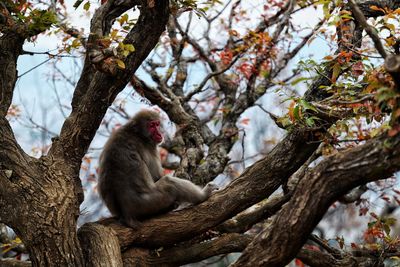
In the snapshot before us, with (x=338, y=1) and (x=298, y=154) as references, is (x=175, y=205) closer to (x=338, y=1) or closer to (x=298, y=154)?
(x=298, y=154)

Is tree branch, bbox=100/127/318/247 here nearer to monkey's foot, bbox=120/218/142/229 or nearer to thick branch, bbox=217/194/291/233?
monkey's foot, bbox=120/218/142/229

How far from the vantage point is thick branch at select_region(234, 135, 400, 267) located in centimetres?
412

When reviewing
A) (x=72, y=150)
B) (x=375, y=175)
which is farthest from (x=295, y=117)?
(x=72, y=150)

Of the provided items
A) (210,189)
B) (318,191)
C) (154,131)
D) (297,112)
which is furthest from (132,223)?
(318,191)

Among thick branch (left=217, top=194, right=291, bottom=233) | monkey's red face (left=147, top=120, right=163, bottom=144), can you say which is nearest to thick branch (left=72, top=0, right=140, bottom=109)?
monkey's red face (left=147, top=120, right=163, bottom=144)

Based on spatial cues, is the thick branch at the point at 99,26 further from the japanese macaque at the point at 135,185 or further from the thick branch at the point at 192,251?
the thick branch at the point at 192,251

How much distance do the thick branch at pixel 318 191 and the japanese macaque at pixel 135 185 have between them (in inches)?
91.7

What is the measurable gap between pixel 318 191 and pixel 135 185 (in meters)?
3.45

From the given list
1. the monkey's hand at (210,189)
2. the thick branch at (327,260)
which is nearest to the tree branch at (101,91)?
A: the monkey's hand at (210,189)

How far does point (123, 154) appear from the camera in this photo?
7.54 metres

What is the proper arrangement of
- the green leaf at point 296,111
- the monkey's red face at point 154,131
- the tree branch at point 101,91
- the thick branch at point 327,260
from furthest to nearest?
the monkey's red face at point 154,131
the thick branch at point 327,260
the tree branch at point 101,91
the green leaf at point 296,111

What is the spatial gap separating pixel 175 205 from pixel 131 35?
2.41 meters

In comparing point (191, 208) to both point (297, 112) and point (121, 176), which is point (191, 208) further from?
point (297, 112)

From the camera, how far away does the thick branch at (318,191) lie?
4117 millimetres
